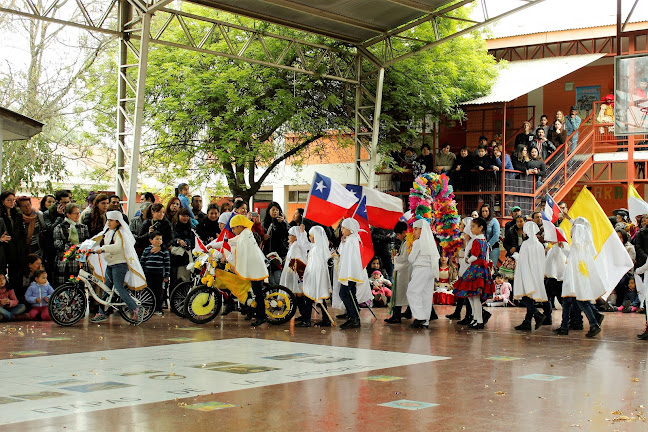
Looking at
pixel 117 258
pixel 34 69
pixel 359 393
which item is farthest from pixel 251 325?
pixel 34 69

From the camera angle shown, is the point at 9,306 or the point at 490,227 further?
the point at 490,227

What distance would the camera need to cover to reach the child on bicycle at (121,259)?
1261cm

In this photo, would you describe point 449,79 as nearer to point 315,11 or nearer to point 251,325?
point 315,11

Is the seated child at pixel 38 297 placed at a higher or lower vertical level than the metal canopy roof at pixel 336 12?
lower

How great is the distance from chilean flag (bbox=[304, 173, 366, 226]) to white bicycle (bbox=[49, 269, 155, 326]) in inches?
115

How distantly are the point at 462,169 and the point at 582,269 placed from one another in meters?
10.7

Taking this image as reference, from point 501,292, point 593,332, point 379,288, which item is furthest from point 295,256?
point 501,292

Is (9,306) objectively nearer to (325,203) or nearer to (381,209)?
(325,203)

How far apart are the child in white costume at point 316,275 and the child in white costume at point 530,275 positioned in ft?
9.87

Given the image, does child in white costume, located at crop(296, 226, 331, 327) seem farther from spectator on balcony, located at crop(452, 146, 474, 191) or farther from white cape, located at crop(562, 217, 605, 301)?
spectator on balcony, located at crop(452, 146, 474, 191)

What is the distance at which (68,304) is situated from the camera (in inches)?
496

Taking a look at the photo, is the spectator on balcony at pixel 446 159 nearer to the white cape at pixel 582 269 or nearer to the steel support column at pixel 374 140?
the steel support column at pixel 374 140

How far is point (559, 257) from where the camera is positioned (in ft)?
43.6

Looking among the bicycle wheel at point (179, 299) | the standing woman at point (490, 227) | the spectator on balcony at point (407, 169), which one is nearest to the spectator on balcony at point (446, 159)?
the spectator on balcony at point (407, 169)
